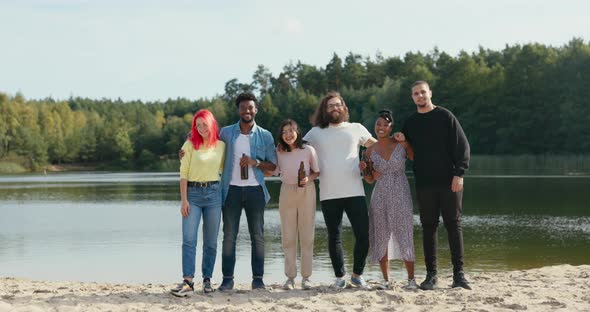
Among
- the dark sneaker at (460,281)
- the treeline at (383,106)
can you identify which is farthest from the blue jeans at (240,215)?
the treeline at (383,106)

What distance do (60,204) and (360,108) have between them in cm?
5348

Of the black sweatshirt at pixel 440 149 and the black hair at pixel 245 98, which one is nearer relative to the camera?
the black sweatshirt at pixel 440 149

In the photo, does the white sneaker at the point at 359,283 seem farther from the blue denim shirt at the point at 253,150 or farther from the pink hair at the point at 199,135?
the pink hair at the point at 199,135

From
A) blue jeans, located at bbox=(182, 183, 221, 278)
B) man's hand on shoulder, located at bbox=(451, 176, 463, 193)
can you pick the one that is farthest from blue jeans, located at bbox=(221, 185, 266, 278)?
man's hand on shoulder, located at bbox=(451, 176, 463, 193)

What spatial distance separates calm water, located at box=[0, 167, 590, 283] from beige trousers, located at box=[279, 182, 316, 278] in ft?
12.0

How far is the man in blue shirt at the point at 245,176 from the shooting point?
657 centimetres

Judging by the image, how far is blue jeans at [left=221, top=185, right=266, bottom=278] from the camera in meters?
6.57

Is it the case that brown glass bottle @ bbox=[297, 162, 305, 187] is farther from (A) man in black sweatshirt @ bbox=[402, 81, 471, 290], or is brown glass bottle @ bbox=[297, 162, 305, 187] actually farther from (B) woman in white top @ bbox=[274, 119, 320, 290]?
(A) man in black sweatshirt @ bbox=[402, 81, 471, 290]

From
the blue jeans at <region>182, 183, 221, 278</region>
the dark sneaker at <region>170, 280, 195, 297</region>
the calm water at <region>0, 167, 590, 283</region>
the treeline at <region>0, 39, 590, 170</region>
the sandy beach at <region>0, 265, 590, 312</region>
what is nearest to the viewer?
the sandy beach at <region>0, 265, 590, 312</region>

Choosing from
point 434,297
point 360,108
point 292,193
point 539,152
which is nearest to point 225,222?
point 292,193

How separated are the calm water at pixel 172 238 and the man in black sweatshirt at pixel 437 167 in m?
3.89

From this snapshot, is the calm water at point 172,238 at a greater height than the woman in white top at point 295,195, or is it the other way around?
the woman in white top at point 295,195

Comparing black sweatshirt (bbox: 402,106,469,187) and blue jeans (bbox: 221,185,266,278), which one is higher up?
black sweatshirt (bbox: 402,106,469,187)

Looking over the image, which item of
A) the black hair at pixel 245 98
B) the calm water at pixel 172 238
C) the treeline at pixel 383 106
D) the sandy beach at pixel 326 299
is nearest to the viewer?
the sandy beach at pixel 326 299
